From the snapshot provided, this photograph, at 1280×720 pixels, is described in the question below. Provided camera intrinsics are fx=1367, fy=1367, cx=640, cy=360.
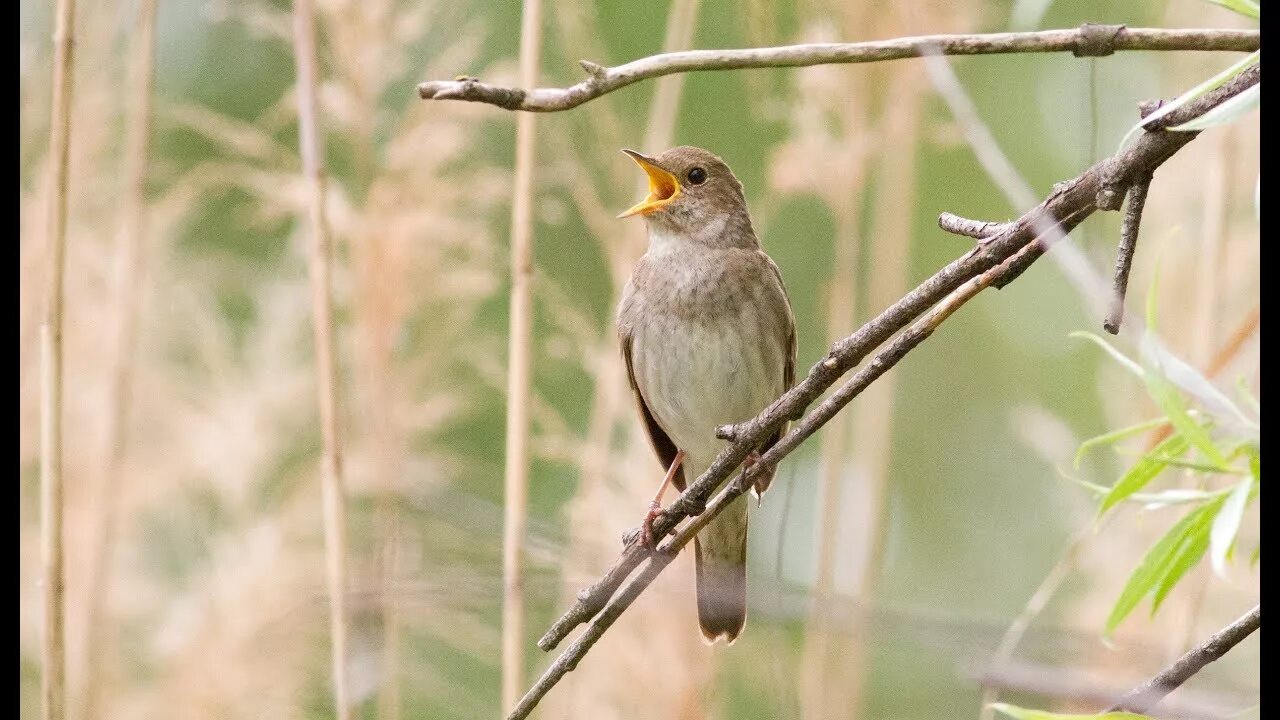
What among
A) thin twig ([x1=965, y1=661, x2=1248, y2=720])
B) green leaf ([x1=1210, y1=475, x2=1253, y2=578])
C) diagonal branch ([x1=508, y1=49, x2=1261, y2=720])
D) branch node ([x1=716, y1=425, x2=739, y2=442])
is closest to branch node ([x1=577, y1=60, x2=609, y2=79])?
diagonal branch ([x1=508, y1=49, x2=1261, y2=720])

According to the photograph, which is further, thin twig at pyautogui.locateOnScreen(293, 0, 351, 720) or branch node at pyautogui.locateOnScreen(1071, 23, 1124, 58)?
thin twig at pyautogui.locateOnScreen(293, 0, 351, 720)

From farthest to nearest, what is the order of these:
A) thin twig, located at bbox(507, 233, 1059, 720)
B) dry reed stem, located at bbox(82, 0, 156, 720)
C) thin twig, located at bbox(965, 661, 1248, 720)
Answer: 1. dry reed stem, located at bbox(82, 0, 156, 720)
2. thin twig, located at bbox(965, 661, 1248, 720)
3. thin twig, located at bbox(507, 233, 1059, 720)

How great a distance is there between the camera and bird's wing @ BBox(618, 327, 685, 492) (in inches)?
141

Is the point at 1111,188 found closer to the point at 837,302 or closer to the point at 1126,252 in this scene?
the point at 1126,252

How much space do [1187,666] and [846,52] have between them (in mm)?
669

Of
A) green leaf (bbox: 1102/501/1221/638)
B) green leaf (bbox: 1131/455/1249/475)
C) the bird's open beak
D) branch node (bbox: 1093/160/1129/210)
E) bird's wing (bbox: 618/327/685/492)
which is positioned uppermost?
the bird's open beak

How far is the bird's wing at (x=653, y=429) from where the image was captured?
141 inches

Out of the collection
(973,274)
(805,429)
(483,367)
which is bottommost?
(483,367)

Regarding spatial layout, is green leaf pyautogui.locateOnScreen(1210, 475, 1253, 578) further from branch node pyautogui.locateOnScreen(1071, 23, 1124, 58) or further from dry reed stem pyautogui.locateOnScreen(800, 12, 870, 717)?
dry reed stem pyautogui.locateOnScreen(800, 12, 870, 717)

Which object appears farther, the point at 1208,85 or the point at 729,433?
the point at 729,433

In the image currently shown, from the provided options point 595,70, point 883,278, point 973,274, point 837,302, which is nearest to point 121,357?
point 837,302

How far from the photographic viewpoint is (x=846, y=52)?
1.32 m

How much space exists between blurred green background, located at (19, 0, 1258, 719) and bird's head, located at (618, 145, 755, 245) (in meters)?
0.10
